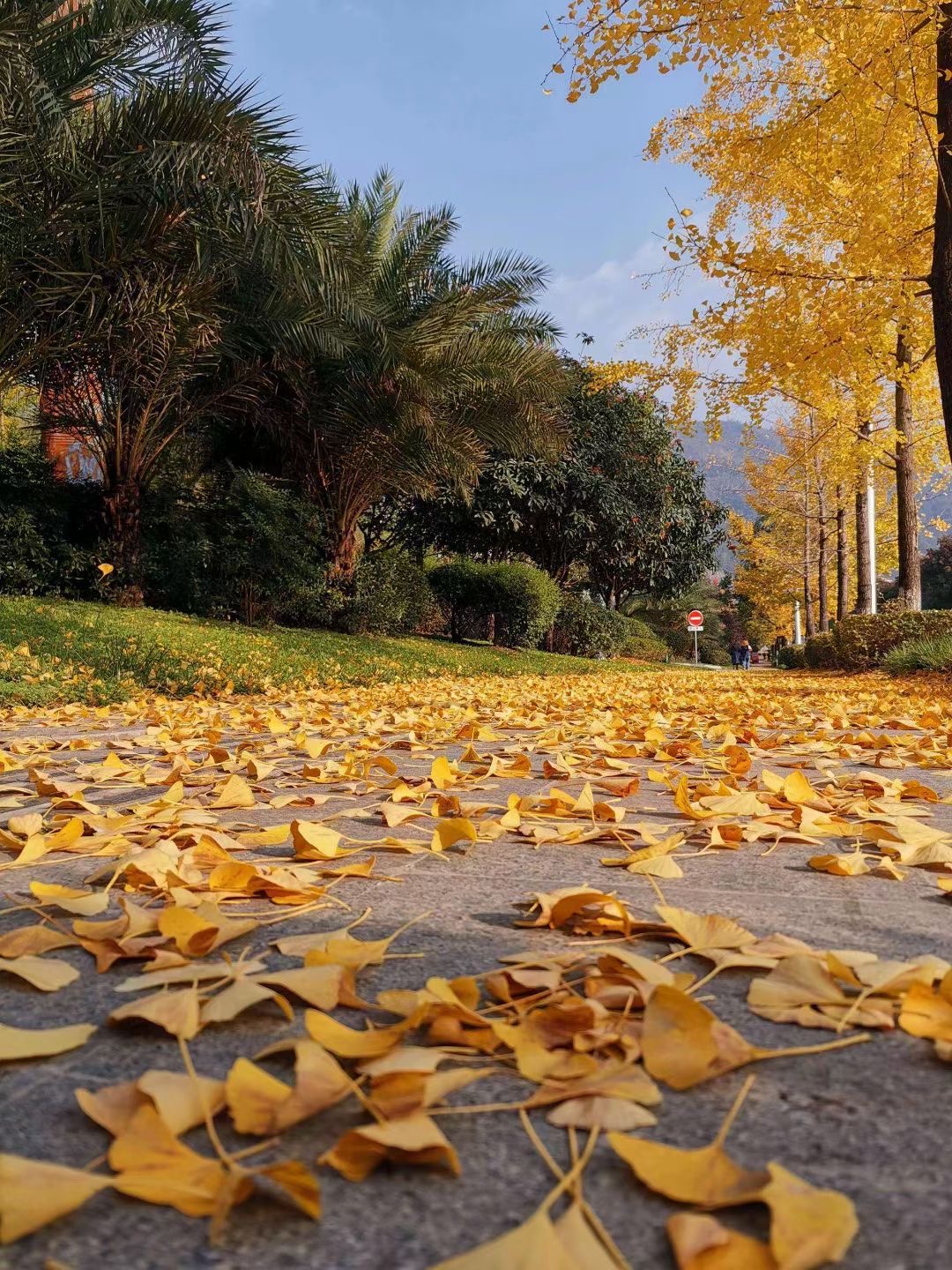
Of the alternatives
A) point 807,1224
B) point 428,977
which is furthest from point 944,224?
point 807,1224

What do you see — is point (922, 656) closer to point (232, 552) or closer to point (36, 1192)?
point (232, 552)

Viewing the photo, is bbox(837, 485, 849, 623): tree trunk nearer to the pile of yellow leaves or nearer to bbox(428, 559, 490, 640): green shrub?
bbox(428, 559, 490, 640): green shrub

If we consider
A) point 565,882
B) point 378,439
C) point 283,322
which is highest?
point 283,322

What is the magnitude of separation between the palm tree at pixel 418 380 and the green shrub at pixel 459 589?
3.10 meters

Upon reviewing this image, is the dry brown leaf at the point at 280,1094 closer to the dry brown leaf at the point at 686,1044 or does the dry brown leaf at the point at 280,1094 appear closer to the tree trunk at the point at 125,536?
the dry brown leaf at the point at 686,1044

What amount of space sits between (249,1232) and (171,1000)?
40cm

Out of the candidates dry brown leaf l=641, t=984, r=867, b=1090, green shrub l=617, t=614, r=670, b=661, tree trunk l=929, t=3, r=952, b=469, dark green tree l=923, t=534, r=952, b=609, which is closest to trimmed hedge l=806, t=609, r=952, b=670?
tree trunk l=929, t=3, r=952, b=469

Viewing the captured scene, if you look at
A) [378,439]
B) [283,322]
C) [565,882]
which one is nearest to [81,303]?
[283,322]

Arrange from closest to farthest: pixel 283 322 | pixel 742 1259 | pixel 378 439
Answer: pixel 742 1259, pixel 283 322, pixel 378 439

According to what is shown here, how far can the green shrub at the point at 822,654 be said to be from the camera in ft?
47.0

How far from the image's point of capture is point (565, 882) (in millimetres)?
1629

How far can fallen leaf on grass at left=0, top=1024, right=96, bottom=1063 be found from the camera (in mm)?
907

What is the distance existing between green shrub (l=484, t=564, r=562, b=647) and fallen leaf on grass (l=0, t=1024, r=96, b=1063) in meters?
16.2

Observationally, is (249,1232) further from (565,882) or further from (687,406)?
(687,406)
